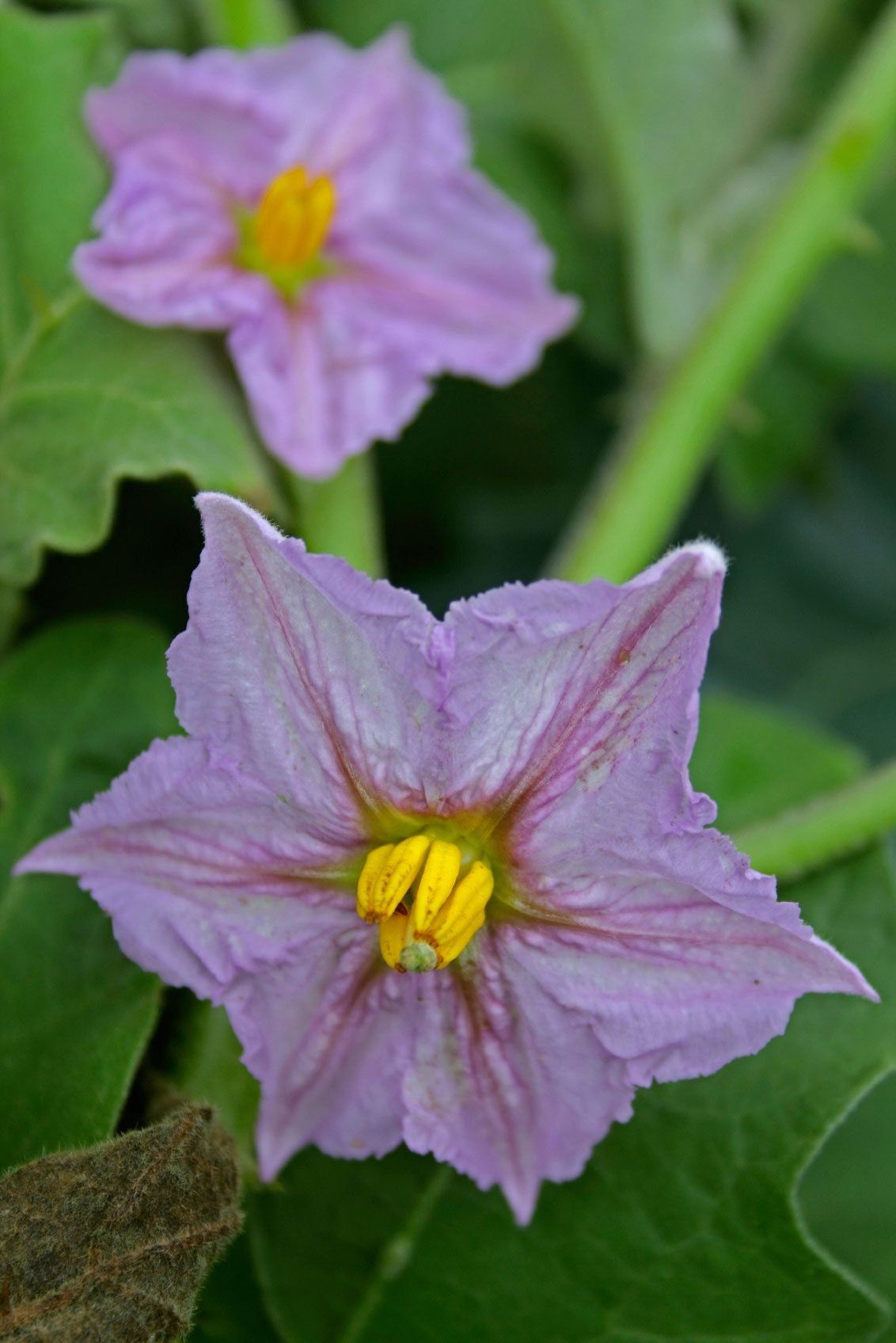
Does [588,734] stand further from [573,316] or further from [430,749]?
[573,316]

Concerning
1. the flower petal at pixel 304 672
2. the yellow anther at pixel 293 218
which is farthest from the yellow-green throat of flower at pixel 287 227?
the flower petal at pixel 304 672

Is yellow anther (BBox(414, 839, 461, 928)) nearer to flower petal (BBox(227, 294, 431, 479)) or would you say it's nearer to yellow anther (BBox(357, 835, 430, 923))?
yellow anther (BBox(357, 835, 430, 923))

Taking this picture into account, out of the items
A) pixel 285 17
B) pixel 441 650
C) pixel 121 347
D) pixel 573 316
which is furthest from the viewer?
pixel 285 17

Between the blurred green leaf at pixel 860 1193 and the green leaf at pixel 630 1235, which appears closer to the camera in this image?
the green leaf at pixel 630 1235

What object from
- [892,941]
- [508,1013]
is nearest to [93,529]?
[508,1013]

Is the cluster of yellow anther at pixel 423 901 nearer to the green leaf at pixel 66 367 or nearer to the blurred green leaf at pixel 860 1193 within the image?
the green leaf at pixel 66 367

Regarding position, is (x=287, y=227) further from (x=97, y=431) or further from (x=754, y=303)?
(x=754, y=303)

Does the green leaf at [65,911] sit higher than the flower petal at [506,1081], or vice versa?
the flower petal at [506,1081]
